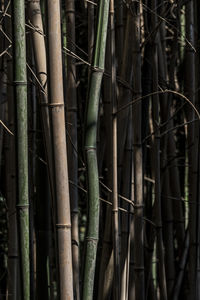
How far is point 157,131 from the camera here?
56.4 inches

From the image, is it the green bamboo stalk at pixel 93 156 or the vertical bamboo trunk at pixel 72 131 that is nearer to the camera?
the green bamboo stalk at pixel 93 156

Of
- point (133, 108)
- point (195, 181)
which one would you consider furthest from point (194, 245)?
point (133, 108)

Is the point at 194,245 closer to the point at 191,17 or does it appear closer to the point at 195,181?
the point at 195,181

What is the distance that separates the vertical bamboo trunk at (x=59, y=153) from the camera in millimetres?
839

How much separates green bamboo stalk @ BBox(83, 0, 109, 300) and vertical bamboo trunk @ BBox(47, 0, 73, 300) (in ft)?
0.16

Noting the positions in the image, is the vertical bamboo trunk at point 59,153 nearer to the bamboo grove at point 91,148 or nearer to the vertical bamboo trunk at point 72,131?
the bamboo grove at point 91,148

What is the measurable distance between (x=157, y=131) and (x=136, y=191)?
216mm

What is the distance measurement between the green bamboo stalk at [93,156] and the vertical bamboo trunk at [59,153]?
0.05 m

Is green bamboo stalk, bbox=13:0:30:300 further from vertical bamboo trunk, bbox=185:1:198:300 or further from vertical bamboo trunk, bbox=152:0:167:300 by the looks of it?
vertical bamboo trunk, bbox=185:1:198:300

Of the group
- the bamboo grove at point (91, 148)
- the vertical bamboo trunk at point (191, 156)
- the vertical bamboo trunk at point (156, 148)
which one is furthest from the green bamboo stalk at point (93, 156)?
the vertical bamboo trunk at point (191, 156)

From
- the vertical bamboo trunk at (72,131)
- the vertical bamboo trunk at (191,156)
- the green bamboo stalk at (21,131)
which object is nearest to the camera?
the green bamboo stalk at (21,131)

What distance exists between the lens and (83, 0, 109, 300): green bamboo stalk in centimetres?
89

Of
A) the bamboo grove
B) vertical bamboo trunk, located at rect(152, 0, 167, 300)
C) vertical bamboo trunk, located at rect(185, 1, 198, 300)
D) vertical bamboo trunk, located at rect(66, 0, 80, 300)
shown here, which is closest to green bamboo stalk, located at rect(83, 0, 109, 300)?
the bamboo grove

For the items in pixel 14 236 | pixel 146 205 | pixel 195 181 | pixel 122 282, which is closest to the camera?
pixel 122 282
